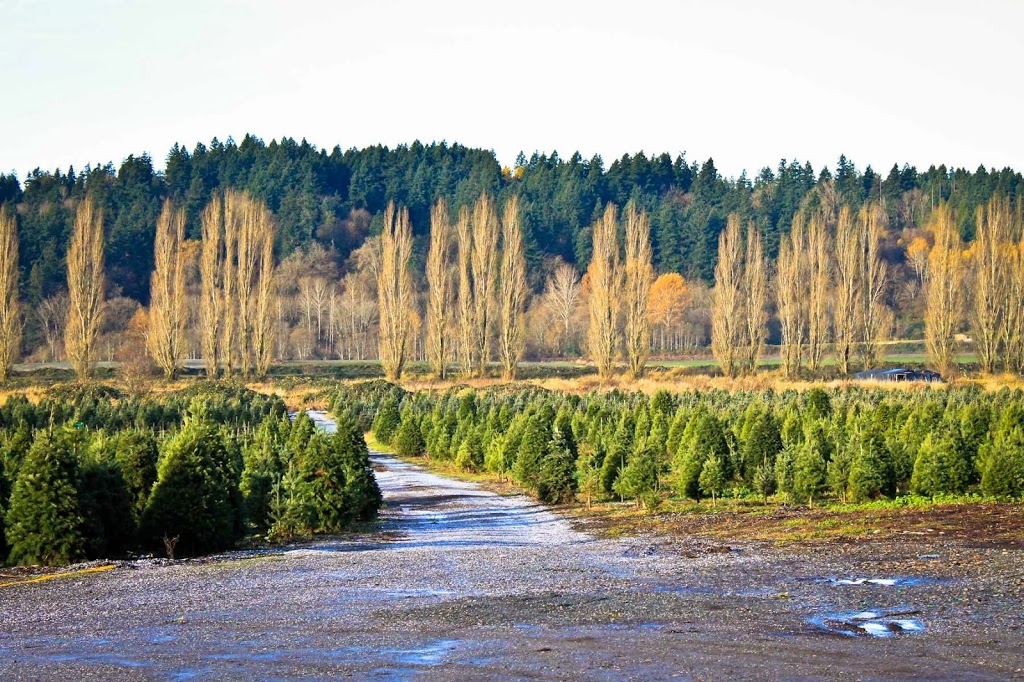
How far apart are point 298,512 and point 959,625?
1070 cm

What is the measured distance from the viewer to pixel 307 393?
5412 centimetres

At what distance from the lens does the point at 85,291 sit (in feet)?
175

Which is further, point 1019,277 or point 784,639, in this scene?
point 1019,277

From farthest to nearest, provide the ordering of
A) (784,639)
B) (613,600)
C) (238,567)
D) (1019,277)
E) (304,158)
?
(304,158)
(1019,277)
(238,567)
(613,600)
(784,639)

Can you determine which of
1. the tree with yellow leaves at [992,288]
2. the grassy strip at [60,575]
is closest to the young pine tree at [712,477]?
the grassy strip at [60,575]

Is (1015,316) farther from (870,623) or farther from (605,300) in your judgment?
(870,623)

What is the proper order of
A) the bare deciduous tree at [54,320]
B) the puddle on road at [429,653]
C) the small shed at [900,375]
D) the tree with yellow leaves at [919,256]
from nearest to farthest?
1. the puddle on road at [429,653]
2. the small shed at [900,375]
3. the bare deciduous tree at [54,320]
4. the tree with yellow leaves at [919,256]

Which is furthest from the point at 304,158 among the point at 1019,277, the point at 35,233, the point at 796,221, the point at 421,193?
the point at 1019,277

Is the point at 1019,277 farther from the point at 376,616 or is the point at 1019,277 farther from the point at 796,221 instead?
the point at 376,616

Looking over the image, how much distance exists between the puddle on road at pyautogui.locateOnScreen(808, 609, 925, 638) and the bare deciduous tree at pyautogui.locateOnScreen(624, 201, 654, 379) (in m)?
45.1

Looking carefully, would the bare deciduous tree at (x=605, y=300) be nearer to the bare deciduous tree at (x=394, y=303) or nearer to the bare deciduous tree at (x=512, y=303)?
the bare deciduous tree at (x=512, y=303)

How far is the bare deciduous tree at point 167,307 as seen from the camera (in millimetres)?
54031

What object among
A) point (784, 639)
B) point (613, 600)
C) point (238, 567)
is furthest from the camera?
point (238, 567)

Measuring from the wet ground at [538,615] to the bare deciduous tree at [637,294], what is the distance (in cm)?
4169
